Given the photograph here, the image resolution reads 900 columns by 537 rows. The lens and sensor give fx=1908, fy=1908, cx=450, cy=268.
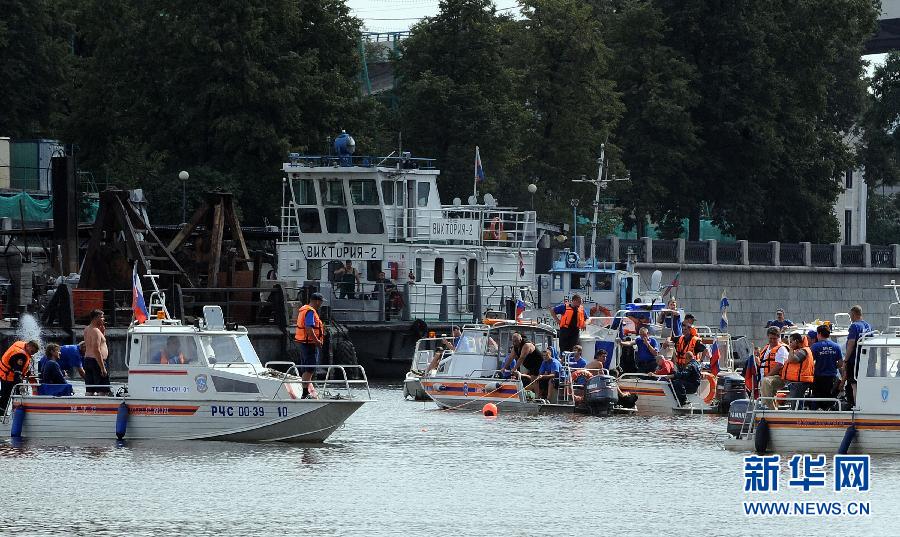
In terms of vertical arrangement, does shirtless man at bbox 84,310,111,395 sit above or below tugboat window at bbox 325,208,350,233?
below

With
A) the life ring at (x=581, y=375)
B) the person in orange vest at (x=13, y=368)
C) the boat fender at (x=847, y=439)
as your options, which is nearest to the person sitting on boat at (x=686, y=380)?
the life ring at (x=581, y=375)

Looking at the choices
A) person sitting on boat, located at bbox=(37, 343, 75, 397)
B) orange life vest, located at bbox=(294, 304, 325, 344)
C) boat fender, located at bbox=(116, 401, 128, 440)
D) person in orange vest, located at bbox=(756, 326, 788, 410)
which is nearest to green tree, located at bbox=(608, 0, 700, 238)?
person in orange vest, located at bbox=(756, 326, 788, 410)

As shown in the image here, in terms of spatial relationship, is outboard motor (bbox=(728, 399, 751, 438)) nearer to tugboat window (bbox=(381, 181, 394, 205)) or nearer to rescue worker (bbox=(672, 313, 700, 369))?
rescue worker (bbox=(672, 313, 700, 369))

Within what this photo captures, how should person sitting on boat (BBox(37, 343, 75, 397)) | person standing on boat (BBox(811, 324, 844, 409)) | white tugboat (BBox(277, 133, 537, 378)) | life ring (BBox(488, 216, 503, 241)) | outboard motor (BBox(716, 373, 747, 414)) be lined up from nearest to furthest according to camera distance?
person standing on boat (BBox(811, 324, 844, 409)), person sitting on boat (BBox(37, 343, 75, 397)), outboard motor (BBox(716, 373, 747, 414)), white tugboat (BBox(277, 133, 537, 378)), life ring (BBox(488, 216, 503, 241))

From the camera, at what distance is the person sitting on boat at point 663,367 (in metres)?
39.8

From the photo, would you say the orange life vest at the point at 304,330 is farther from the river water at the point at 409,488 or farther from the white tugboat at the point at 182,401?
the white tugboat at the point at 182,401

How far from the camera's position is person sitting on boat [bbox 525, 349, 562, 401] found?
3844cm

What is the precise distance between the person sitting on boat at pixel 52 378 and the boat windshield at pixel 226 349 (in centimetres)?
242

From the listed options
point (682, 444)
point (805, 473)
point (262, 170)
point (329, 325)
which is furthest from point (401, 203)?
point (805, 473)

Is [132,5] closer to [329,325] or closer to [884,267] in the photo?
[329,325]

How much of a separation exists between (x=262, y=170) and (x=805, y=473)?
42.0 meters

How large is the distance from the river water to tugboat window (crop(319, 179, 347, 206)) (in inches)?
871

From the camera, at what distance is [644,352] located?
40.2 meters

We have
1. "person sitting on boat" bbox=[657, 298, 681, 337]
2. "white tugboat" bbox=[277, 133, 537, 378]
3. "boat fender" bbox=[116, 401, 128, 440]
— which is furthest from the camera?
"white tugboat" bbox=[277, 133, 537, 378]
